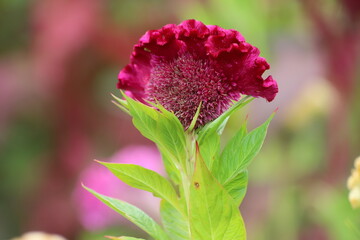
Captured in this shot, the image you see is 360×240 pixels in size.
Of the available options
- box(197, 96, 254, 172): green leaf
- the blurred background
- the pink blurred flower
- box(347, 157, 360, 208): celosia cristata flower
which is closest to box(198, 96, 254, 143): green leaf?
box(197, 96, 254, 172): green leaf

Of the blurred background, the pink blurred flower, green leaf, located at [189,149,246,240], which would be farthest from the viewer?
the pink blurred flower

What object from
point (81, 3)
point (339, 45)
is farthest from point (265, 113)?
point (81, 3)

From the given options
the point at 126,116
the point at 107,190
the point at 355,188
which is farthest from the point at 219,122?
the point at 126,116

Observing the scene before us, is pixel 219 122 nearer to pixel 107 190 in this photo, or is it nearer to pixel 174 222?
pixel 174 222

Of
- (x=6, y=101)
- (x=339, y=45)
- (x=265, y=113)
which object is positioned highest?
(x=339, y=45)

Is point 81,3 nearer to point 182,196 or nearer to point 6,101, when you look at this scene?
point 6,101

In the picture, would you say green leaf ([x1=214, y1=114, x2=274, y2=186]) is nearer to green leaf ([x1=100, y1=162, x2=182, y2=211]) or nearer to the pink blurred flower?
green leaf ([x1=100, y1=162, x2=182, y2=211])
